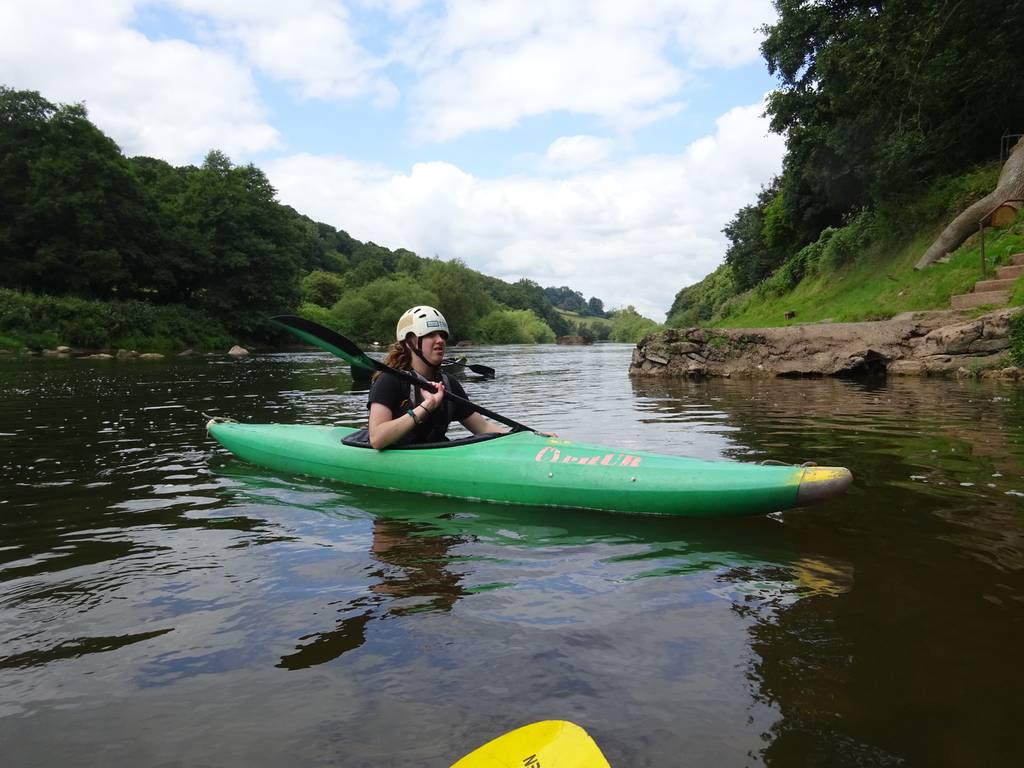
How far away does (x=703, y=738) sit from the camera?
6.81ft

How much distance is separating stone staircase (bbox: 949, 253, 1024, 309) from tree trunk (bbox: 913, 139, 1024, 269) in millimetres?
1752

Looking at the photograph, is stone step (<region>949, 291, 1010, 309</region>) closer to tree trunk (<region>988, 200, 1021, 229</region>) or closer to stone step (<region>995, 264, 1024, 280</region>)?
stone step (<region>995, 264, 1024, 280</region>)

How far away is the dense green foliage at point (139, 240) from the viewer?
124ft

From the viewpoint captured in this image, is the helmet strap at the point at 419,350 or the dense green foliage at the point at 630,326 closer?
the helmet strap at the point at 419,350

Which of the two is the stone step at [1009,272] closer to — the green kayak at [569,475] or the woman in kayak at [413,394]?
the green kayak at [569,475]

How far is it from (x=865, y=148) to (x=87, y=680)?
22541 mm

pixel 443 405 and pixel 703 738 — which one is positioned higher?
pixel 443 405

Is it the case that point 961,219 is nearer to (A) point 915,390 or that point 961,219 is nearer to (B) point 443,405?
(A) point 915,390

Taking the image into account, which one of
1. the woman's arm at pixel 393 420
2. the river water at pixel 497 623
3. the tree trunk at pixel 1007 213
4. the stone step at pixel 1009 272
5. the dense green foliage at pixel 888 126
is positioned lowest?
the river water at pixel 497 623

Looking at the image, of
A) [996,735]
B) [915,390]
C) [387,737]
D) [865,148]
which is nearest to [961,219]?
[865,148]

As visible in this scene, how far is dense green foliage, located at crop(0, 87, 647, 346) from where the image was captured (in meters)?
37.7

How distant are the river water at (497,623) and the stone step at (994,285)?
8103 millimetres

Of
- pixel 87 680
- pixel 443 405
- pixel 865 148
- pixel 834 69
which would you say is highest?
pixel 834 69

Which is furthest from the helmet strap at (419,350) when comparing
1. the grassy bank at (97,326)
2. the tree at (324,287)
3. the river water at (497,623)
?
the tree at (324,287)
